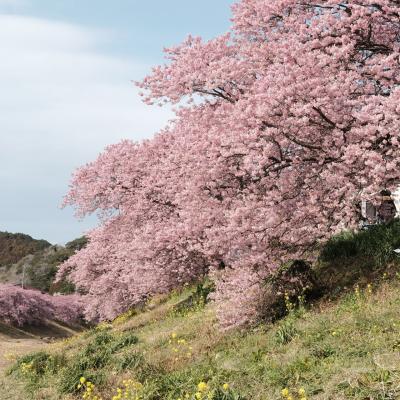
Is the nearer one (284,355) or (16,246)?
(284,355)

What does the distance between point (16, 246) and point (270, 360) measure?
101 meters

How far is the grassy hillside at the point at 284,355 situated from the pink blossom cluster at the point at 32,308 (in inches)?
1011

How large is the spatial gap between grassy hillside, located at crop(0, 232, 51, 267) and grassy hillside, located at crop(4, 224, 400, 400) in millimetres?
88873

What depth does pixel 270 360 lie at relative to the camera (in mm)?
8234

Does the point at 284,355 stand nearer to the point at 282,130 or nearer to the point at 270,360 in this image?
the point at 270,360

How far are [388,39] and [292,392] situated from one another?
35.6 ft

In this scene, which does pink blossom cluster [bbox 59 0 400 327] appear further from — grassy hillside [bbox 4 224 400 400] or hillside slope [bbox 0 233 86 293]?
hillside slope [bbox 0 233 86 293]

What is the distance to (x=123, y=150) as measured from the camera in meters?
24.1

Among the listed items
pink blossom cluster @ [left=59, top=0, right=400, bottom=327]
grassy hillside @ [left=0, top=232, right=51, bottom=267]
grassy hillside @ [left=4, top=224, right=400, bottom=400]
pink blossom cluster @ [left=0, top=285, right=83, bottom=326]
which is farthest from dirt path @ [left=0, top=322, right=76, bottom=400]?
grassy hillside @ [left=0, top=232, right=51, bottom=267]

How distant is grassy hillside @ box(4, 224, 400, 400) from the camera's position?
6.80 metres

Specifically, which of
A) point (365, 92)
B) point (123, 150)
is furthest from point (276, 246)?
point (123, 150)

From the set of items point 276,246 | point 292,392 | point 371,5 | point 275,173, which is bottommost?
point 292,392

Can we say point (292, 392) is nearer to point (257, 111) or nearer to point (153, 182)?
point (257, 111)

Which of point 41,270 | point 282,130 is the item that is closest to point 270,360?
point 282,130
